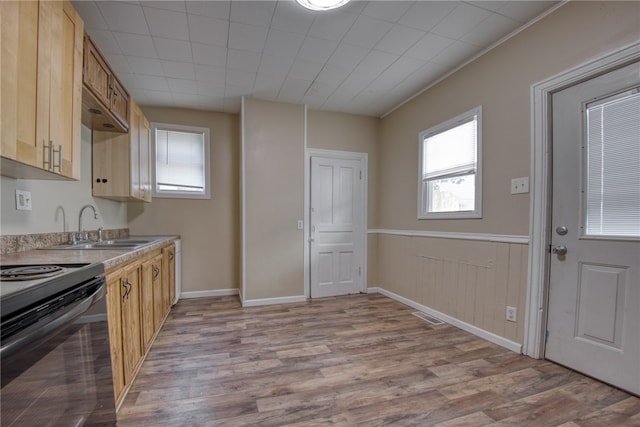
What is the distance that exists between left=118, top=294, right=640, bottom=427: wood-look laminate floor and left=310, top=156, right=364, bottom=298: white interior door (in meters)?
1.18

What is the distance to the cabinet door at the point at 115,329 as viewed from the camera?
1449 mm

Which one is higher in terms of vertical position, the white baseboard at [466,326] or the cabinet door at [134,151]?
the cabinet door at [134,151]

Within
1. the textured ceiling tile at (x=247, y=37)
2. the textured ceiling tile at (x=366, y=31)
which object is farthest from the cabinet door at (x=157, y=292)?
the textured ceiling tile at (x=366, y=31)

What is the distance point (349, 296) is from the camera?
400 centimetres

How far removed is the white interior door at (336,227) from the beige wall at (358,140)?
0.17 m

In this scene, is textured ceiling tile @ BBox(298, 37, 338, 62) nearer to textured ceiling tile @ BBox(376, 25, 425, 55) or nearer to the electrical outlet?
textured ceiling tile @ BBox(376, 25, 425, 55)

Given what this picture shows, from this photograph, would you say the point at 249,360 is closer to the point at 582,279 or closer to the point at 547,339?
the point at 547,339

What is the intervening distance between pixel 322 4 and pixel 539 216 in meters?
2.24

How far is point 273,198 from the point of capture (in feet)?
11.9

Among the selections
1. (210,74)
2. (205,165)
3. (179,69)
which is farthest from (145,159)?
(210,74)

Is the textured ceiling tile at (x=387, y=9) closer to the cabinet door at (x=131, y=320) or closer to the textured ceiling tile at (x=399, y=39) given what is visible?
the textured ceiling tile at (x=399, y=39)

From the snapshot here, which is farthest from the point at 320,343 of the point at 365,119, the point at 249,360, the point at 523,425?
the point at 365,119

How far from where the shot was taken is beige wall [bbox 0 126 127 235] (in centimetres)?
163

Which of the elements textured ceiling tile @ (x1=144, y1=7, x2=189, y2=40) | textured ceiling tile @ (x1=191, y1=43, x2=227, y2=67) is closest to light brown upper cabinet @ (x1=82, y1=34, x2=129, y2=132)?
textured ceiling tile @ (x1=144, y1=7, x2=189, y2=40)
